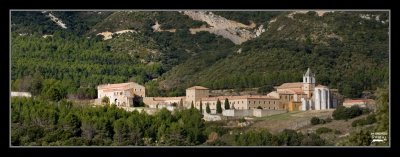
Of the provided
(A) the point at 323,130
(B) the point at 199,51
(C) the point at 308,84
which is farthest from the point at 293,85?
(B) the point at 199,51

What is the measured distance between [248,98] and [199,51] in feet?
75.2

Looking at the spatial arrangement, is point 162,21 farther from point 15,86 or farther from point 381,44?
point 15,86

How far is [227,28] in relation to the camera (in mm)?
70688

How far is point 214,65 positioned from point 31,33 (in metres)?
13.7

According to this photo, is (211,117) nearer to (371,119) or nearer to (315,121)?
(315,121)

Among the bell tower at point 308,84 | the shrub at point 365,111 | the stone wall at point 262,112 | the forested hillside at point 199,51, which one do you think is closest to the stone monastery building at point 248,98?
the bell tower at point 308,84

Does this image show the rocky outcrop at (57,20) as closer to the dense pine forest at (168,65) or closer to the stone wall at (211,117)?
the dense pine forest at (168,65)

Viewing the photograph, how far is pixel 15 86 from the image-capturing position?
44.2 meters

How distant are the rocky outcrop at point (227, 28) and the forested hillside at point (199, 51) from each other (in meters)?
0.44

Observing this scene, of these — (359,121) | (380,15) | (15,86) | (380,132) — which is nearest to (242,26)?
(380,15)

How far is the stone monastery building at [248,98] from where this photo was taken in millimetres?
42500

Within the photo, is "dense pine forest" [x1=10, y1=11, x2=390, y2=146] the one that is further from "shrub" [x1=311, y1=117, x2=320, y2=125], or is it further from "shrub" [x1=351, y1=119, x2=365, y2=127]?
"shrub" [x1=311, y1=117, x2=320, y2=125]

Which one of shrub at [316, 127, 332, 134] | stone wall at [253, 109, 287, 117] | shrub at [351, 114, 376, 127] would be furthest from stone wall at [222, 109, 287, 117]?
shrub at [351, 114, 376, 127]

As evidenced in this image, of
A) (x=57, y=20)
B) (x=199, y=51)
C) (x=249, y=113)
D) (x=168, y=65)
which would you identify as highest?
(x=57, y=20)
